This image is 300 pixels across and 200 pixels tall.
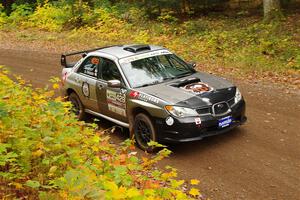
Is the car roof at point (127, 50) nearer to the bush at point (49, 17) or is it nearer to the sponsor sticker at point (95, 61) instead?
the sponsor sticker at point (95, 61)

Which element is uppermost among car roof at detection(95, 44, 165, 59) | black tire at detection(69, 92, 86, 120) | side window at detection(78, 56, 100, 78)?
car roof at detection(95, 44, 165, 59)

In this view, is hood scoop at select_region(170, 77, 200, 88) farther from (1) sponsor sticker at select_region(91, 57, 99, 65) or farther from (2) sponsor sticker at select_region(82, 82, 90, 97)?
(2) sponsor sticker at select_region(82, 82, 90, 97)

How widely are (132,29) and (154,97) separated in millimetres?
13834

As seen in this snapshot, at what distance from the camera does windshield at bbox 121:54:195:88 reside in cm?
841

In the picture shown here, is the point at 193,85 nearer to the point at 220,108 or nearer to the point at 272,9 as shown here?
the point at 220,108

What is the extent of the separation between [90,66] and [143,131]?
234cm

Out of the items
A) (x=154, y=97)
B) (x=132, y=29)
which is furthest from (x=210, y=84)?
(x=132, y=29)

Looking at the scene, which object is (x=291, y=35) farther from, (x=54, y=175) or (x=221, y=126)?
(x=54, y=175)

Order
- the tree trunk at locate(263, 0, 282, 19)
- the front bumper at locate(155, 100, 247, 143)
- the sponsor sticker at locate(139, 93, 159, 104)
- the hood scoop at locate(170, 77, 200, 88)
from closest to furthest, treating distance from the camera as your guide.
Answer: the front bumper at locate(155, 100, 247, 143) < the sponsor sticker at locate(139, 93, 159, 104) < the hood scoop at locate(170, 77, 200, 88) < the tree trunk at locate(263, 0, 282, 19)

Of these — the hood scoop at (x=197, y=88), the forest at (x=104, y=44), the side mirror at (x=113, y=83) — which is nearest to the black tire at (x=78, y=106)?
the forest at (x=104, y=44)

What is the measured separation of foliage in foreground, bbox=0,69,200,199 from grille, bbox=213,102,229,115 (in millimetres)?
2564

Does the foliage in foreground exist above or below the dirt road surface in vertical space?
above

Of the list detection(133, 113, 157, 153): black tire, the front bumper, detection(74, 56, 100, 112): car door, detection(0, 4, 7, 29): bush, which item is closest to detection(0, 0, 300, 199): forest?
detection(0, 4, 7, 29): bush

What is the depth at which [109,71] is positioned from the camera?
349 inches
